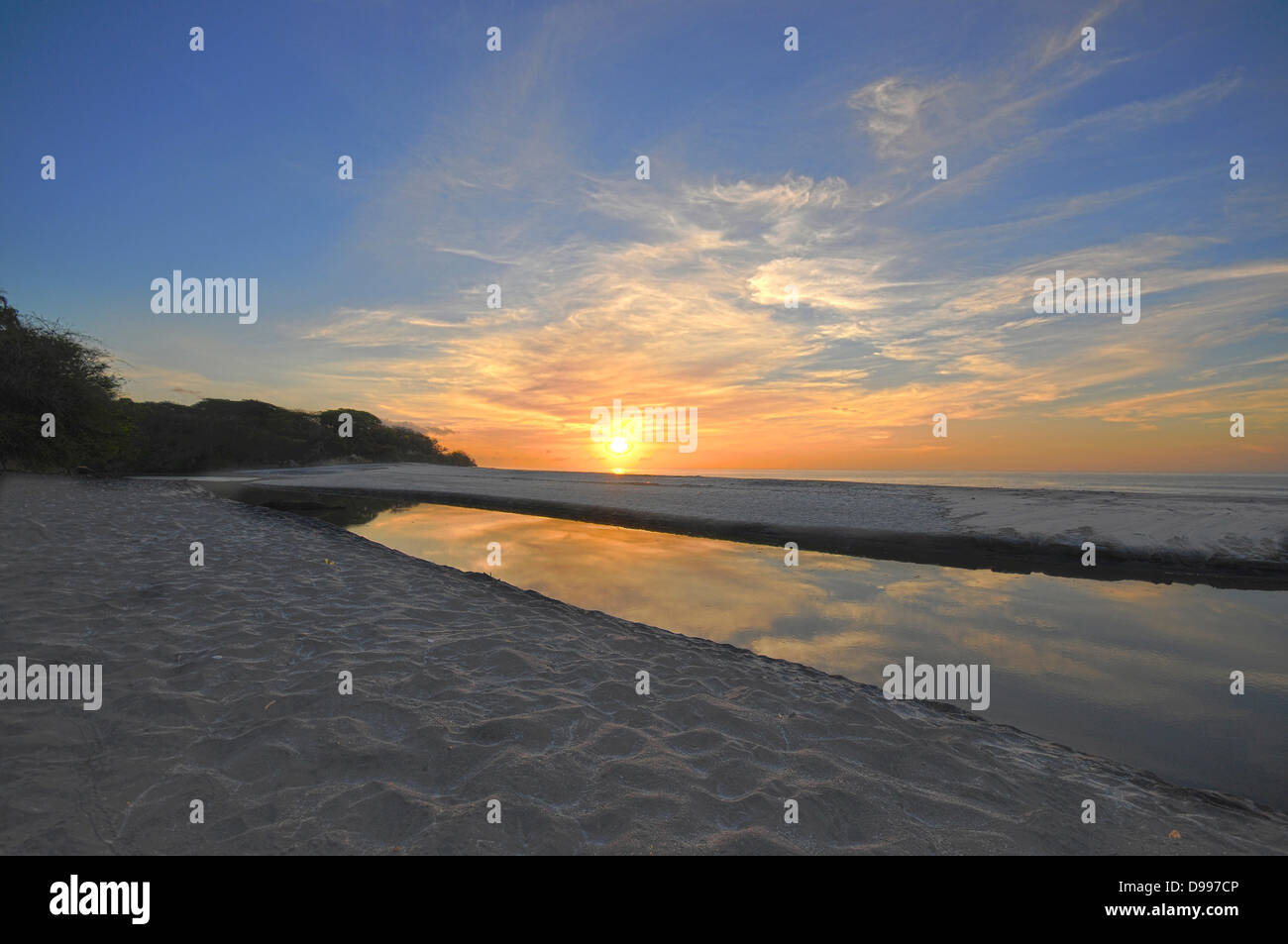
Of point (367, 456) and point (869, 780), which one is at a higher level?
A: point (367, 456)

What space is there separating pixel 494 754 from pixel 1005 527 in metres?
18.0

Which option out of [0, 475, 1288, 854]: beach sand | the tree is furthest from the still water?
the tree

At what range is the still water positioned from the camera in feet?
17.4

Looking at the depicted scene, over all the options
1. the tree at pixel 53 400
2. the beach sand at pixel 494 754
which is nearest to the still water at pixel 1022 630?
the beach sand at pixel 494 754

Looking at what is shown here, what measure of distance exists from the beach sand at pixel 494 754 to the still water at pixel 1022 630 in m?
0.83

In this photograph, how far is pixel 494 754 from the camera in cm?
434

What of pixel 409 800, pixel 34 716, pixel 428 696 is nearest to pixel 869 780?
pixel 409 800

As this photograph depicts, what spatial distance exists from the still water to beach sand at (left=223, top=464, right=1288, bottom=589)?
175 cm

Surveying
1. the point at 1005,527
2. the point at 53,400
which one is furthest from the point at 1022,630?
the point at 53,400

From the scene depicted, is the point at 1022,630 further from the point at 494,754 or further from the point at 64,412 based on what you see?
the point at 64,412

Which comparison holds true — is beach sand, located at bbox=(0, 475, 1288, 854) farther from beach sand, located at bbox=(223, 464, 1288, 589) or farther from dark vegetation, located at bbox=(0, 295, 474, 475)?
dark vegetation, located at bbox=(0, 295, 474, 475)

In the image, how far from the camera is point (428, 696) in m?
5.32
